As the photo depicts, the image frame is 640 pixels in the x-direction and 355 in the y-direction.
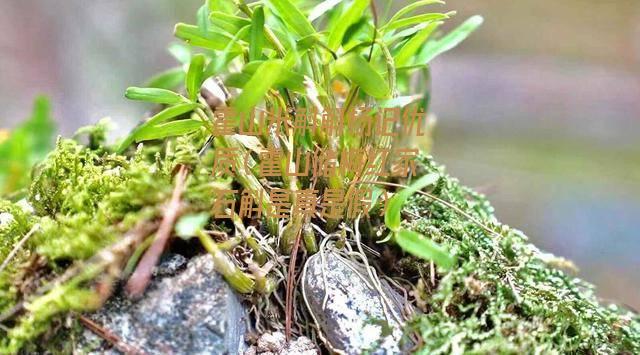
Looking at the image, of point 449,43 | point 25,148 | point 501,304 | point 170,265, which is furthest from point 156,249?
point 25,148

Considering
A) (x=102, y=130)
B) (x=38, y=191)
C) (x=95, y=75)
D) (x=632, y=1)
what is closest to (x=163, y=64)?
(x=95, y=75)

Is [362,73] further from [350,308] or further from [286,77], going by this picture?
[350,308]

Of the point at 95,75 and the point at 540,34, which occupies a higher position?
the point at 540,34

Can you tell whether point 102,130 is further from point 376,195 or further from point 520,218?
point 520,218

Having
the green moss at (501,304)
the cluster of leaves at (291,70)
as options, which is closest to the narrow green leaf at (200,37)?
the cluster of leaves at (291,70)

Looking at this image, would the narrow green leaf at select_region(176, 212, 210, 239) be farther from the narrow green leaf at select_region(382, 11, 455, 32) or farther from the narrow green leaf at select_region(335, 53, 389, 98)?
the narrow green leaf at select_region(382, 11, 455, 32)

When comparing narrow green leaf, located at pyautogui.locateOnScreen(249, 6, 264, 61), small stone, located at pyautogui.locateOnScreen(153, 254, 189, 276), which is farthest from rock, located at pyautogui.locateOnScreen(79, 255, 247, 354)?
narrow green leaf, located at pyautogui.locateOnScreen(249, 6, 264, 61)
